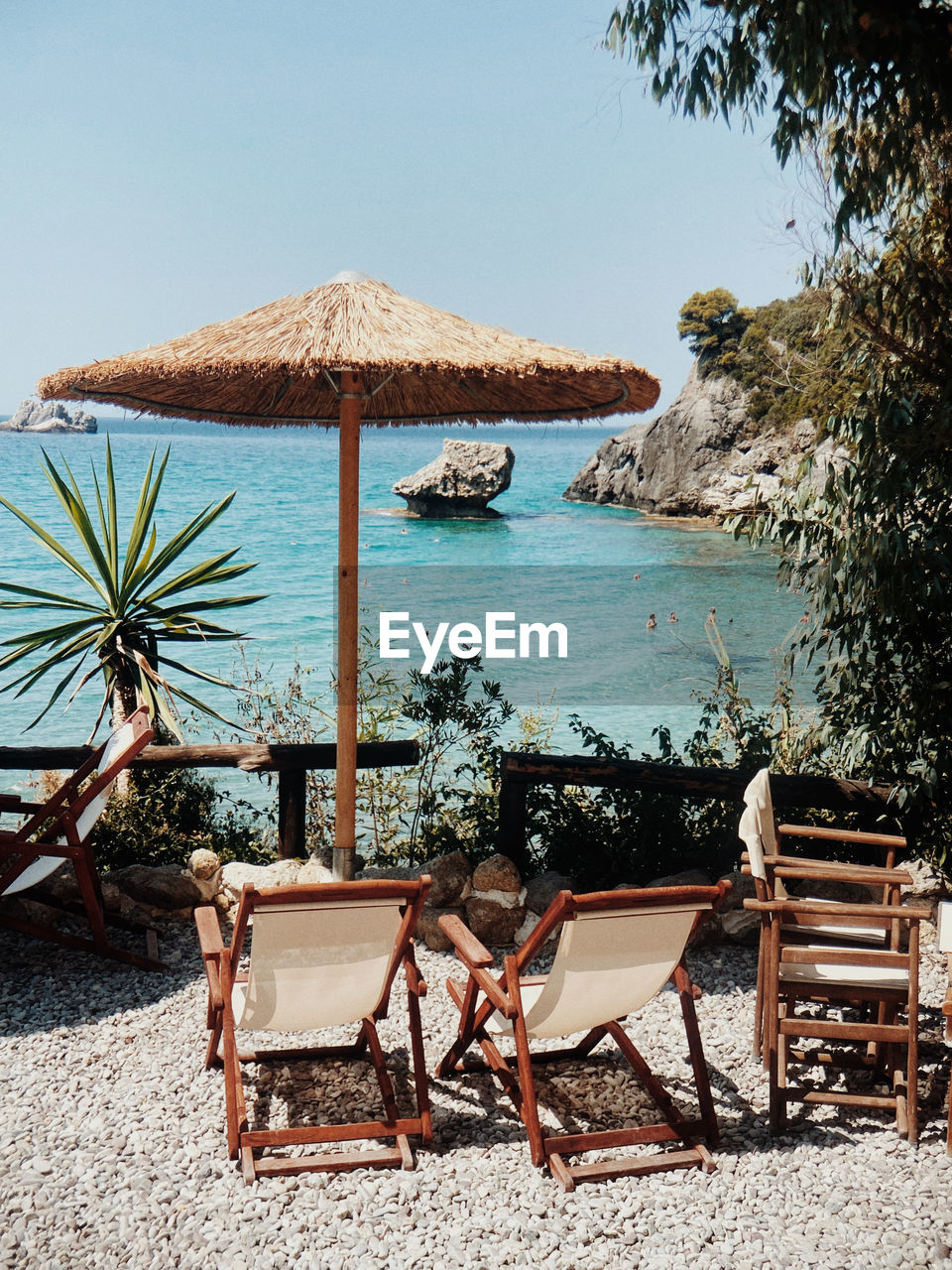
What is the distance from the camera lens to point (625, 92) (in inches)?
183

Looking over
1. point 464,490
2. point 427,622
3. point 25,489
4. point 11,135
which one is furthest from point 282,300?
point 11,135

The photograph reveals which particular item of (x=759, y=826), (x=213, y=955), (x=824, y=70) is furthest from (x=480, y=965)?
(x=824, y=70)

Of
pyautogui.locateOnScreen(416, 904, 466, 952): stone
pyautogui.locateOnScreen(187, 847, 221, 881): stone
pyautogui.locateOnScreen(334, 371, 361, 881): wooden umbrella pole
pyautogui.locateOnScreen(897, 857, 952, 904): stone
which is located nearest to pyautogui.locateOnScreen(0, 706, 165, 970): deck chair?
pyautogui.locateOnScreen(187, 847, 221, 881): stone

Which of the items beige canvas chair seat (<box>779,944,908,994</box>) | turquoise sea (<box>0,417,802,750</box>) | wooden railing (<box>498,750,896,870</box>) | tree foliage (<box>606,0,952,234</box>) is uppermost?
tree foliage (<box>606,0,952,234</box>)

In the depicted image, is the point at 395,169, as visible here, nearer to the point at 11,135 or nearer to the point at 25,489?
the point at 11,135

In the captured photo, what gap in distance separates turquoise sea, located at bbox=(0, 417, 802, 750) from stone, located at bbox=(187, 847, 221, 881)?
2.14 m

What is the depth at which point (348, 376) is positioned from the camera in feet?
13.2

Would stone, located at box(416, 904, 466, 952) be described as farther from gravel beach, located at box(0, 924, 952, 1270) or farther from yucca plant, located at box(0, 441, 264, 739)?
yucca plant, located at box(0, 441, 264, 739)

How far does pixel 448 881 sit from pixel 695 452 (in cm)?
3447

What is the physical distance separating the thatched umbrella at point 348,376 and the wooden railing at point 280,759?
1.78 feet

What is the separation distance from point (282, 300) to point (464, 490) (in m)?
35.1

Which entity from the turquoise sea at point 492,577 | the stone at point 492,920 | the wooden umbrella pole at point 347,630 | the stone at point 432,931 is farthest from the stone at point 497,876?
the turquoise sea at point 492,577

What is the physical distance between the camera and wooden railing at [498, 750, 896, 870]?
439cm

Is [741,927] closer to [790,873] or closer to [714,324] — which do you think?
[790,873]
